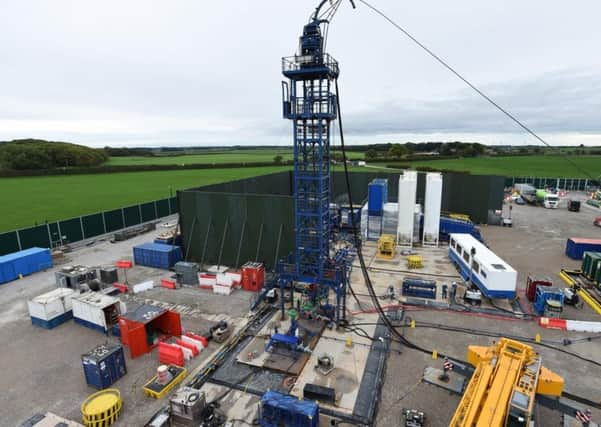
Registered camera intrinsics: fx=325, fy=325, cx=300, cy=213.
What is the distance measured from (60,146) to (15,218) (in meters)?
73.3

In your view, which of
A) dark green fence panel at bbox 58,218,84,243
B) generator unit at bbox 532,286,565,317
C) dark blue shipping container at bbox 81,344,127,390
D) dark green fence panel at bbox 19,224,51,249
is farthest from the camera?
dark green fence panel at bbox 58,218,84,243

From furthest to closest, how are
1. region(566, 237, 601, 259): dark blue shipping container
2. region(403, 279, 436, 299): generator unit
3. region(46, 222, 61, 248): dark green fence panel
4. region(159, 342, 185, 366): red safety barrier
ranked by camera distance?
region(46, 222, 61, 248): dark green fence panel
region(566, 237, 601, 259): dark blue shipping container
region(403, 279, 436, 299): generator unit
region(159, 342, 185, 366): red safety barrier

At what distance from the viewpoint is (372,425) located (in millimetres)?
11711

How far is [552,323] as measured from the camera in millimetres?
17969

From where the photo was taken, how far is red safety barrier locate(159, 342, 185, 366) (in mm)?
15039

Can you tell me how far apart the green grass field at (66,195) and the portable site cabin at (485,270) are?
148 feet

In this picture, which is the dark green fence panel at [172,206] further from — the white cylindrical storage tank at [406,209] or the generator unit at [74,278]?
the white cylindrical storage tank at [406,209]

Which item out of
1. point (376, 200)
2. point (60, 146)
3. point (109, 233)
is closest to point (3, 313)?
point (109, 233)

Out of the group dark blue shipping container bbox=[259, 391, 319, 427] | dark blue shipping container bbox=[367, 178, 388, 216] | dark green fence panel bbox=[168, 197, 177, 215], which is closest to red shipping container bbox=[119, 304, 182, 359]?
dark blue shipping container bbox=[259, 391, 319, 427]

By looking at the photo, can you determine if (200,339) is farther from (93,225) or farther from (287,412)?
(93,225)

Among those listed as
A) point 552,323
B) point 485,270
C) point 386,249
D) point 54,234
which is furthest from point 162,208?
point 552,323

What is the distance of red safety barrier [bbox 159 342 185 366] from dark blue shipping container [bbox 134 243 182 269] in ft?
41.2

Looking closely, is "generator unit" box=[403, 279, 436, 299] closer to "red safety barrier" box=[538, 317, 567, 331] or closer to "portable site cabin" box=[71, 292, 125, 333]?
"red safety barrier" box=[538, 317, 567, 331]

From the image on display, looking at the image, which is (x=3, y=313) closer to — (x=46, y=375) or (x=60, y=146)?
(x=46, y=375)
